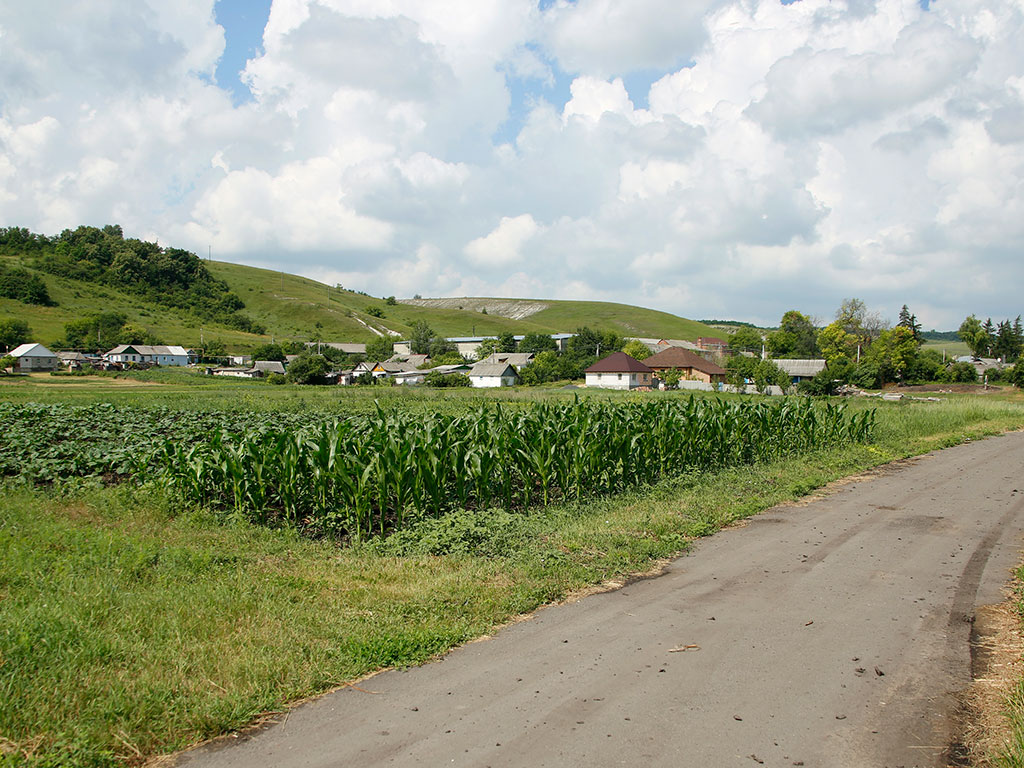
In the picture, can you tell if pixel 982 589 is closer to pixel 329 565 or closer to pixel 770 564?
pixel 770 564

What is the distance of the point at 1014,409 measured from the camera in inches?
1585

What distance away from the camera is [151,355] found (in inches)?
4188

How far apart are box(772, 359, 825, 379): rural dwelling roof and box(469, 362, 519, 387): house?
122ft

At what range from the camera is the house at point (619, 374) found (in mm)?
82250

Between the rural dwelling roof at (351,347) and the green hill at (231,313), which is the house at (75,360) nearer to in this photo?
the green hill at (231,313)

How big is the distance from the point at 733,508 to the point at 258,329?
153 metres

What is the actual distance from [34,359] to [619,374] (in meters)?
75.0

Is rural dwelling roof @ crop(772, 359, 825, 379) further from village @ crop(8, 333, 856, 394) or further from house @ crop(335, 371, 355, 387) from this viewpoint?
house @ crop(335, 371, 355, 387)

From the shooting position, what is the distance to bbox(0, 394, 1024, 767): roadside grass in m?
4.45

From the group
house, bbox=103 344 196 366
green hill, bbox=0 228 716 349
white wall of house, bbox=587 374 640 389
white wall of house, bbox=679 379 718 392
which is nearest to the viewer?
white wall of house, bbox=679 379 718 392

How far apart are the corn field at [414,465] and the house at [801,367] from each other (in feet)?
285

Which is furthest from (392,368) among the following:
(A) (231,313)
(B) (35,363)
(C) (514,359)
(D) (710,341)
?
(D) (710,341)

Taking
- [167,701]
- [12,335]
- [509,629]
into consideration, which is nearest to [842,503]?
[509,629]

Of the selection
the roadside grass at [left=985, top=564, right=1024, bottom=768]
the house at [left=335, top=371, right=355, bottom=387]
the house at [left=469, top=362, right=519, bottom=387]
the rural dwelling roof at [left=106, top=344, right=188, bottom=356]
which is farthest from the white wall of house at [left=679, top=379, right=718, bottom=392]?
the rural dwelling roof at [left=106, top=344, right=188, bottom=356]
